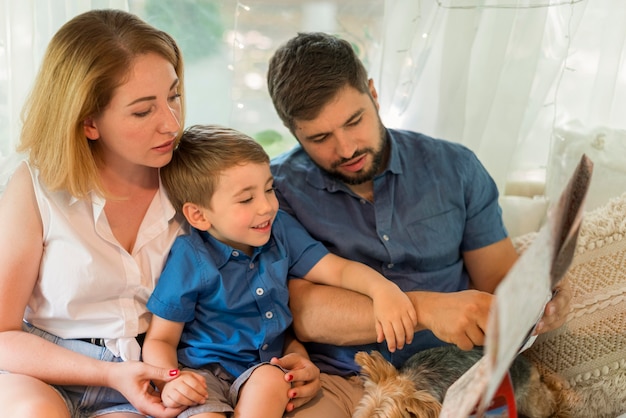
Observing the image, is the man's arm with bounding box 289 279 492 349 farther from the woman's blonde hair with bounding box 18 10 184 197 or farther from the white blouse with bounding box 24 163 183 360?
the woman's blonde hair with bounding box 18 10 184 197

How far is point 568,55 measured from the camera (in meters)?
2.19

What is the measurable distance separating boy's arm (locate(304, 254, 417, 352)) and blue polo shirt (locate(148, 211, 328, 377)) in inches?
3.9

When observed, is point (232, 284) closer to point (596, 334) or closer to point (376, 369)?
point (376, 369)

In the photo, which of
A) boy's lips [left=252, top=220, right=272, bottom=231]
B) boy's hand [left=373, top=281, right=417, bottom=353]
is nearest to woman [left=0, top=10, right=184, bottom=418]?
boy's lips [left=252, top=220, right=272, bottom=231]

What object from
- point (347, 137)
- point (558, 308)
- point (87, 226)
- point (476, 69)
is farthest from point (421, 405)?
point (476, 69)

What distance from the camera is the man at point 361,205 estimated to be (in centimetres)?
167

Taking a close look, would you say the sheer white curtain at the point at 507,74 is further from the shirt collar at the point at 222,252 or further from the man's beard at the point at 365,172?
the shirt collar at the point at 222,252

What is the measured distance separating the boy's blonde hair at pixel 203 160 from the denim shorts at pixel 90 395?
37 centimetres

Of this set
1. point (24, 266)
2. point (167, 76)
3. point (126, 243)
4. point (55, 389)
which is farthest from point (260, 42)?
point (55, 389)

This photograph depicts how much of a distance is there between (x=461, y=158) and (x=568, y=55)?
0.59 meters

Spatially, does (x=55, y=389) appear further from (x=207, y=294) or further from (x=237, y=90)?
(x=237, y=90)

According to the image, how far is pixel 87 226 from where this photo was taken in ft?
5.17

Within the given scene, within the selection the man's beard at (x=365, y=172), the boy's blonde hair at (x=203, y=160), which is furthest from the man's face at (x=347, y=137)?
the boy's blonde hair at (x=203, y=160)

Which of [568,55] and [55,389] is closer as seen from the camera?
[55,389]
